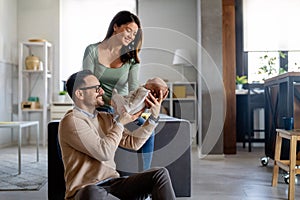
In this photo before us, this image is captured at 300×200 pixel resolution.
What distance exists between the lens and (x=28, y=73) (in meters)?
5.64

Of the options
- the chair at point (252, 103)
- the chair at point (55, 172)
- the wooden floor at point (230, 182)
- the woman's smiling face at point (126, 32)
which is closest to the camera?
the woman's smiling face at point (126, 32)

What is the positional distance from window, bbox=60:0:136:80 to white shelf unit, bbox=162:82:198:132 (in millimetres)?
1572

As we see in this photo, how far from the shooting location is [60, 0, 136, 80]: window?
5.93 m

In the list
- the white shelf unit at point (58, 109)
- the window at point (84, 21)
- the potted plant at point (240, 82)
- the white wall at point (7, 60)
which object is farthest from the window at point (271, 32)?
the white wall at point (7, 60)

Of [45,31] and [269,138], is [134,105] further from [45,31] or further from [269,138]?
[45,31]

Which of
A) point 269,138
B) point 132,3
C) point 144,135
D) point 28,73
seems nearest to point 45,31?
point 28,73

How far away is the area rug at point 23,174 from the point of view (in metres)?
2.77

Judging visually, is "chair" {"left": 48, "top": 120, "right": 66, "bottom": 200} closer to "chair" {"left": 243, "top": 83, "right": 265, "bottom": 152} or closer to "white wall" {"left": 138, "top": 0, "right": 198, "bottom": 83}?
"chair" {"left": 243, "top": 83, "right": 265, "bottom": 152}

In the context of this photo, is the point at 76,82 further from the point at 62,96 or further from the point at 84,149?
the point at 62,96

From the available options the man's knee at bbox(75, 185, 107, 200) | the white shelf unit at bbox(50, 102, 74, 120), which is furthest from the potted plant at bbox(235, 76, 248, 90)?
the man's knee at bbox(75, 185, 107, 200)

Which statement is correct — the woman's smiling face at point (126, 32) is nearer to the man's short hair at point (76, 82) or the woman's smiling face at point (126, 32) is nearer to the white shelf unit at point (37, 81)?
the man's short hair at point (76, 82)

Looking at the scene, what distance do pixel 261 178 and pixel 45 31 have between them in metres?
4.10

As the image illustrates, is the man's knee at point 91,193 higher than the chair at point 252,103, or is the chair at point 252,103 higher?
the chair at point 252,103

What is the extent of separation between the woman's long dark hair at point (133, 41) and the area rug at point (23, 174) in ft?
4.68
